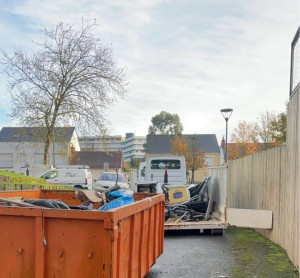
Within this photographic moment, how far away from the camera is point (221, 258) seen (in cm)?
716

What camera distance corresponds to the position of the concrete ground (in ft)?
20.1

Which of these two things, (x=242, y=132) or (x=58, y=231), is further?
(x=242, y=132)

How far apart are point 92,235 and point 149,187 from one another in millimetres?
9148

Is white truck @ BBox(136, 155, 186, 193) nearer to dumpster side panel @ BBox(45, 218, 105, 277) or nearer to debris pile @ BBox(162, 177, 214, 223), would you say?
debris pile @ BBox(162, 177, 214, 223)

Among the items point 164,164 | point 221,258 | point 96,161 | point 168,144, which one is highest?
point 168,144

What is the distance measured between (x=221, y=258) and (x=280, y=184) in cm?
189

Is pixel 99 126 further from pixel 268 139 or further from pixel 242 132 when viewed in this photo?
pixel 242 132

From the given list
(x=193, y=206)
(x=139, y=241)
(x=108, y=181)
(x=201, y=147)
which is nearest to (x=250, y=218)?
(x=193, y=206)

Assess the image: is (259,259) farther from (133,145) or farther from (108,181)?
(133,145)

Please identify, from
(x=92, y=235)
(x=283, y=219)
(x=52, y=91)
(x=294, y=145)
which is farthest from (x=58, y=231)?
(x=52, y=91)

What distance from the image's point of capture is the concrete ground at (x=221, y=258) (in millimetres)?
6117

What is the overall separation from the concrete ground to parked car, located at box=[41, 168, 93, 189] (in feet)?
57.0

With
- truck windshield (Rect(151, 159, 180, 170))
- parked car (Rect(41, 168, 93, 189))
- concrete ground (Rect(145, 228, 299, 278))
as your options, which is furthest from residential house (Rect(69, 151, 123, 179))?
concrete ground (Rect(145, 228, 299, 278))

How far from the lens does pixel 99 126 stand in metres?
24.5
